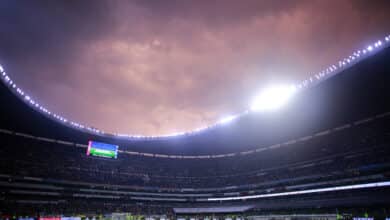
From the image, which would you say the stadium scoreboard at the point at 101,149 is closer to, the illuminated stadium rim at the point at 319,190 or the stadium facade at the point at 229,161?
the stadium facade at the point at 229,161

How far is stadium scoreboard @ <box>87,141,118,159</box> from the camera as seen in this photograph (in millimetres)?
70312

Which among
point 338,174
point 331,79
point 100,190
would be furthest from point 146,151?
point 331,79

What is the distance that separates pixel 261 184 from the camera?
68688mm

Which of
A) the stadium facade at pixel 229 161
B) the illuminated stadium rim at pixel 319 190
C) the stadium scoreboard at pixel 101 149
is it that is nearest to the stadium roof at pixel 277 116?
the stadium facade at pixel 229 161

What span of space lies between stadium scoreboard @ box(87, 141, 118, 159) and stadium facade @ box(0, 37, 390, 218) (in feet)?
6.42

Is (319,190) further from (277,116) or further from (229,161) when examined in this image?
(229,161)

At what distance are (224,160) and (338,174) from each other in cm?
3869

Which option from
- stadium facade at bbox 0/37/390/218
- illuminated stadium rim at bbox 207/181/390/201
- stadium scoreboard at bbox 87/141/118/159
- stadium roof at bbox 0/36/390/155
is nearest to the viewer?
stadium roof at bbox 0/36/390/155

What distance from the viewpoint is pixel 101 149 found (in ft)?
237

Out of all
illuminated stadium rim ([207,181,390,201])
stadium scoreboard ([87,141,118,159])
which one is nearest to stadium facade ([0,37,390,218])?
illuminated stadium rim ([207,181,390,201])

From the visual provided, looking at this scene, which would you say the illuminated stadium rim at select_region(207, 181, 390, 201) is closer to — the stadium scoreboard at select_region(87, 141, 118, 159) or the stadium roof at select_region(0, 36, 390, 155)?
the stadium roof at select_region(0, 36, 390, 155)

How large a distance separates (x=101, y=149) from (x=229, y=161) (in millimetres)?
37153

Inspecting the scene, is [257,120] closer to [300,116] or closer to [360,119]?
[300,116]

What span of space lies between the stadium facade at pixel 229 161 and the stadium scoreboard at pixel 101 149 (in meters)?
1.96
